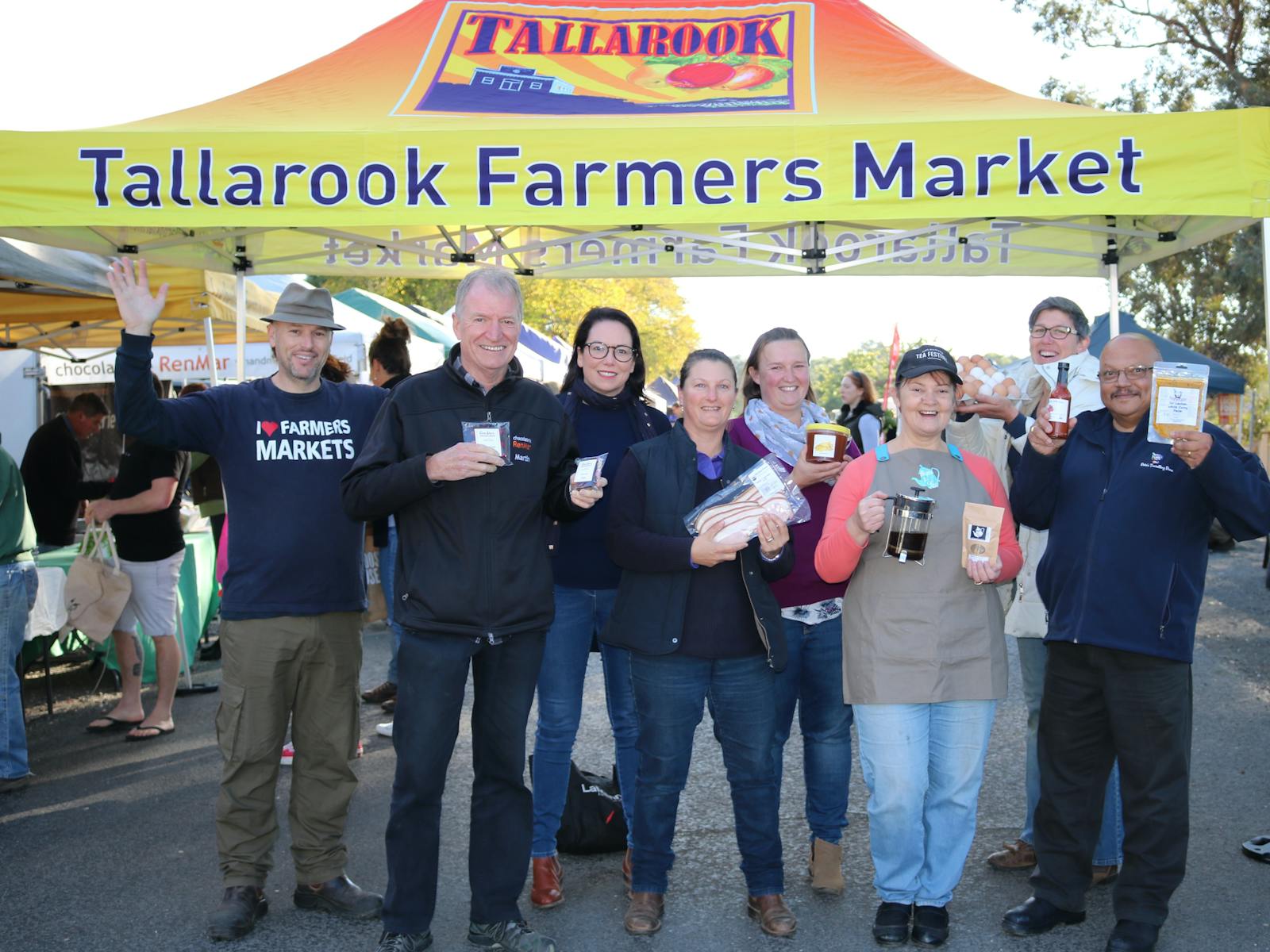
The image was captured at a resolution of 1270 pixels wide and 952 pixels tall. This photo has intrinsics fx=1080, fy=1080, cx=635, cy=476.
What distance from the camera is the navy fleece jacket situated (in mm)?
3391

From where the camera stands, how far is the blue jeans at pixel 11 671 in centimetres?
521

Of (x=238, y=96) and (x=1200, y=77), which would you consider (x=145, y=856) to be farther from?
(x=1200, y=77)

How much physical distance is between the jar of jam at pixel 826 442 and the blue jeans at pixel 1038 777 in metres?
1.15

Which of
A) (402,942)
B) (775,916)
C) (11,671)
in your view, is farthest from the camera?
(11,671)

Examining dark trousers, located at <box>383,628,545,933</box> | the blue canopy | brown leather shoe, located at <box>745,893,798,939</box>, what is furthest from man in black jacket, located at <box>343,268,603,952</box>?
the blue canopy

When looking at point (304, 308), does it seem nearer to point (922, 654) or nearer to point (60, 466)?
point (922, 654)

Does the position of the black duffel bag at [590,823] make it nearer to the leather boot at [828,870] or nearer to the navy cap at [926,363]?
the leather boot at [828,870]

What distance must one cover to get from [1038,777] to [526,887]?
6.50 feet

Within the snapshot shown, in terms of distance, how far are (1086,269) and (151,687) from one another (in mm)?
6638

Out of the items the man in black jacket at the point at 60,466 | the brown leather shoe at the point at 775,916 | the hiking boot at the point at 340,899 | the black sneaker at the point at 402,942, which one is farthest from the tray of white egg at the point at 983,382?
the man in black jacket at the point at 60,466

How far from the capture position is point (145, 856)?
4.47 metres

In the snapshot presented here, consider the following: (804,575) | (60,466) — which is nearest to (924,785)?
(804,575)

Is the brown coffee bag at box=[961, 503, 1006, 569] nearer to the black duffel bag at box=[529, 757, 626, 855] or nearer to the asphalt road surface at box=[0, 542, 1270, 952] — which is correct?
the asphalt road surface at box=[0, 542, 1270, 952]

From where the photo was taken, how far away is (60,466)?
22.0 ft
